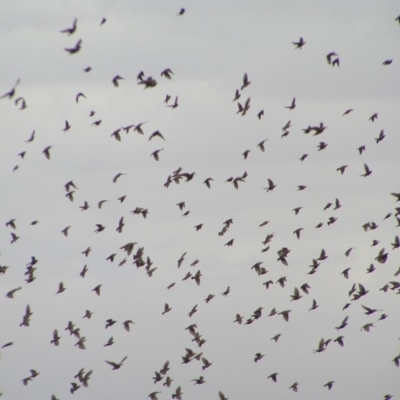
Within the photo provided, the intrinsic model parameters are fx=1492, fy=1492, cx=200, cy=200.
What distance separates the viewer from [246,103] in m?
86.7

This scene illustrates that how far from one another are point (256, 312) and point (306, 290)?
3963mm

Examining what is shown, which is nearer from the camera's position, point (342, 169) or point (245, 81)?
point (245, 81)

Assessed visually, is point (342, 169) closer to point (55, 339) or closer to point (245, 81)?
point (245, 81)

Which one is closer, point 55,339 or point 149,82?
point 149,82

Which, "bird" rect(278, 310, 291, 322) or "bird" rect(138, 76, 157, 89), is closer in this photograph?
"bird" rect(138, 76, 157, 89)

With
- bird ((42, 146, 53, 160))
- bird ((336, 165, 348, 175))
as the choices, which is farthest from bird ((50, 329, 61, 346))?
bird ((336, 165, 348, 175))

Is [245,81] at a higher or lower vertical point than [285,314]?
higher

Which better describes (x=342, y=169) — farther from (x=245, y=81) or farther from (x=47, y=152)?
(x=47, y=152)

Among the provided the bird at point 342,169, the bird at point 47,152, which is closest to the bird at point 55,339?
the bird at point 47,152

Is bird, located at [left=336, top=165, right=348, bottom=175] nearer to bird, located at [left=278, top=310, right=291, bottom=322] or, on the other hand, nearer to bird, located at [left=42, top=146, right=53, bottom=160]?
bird, located at [left=278, top=310, right=291, bottom=322]

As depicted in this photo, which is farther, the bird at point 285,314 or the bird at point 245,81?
the bird at point 285,314

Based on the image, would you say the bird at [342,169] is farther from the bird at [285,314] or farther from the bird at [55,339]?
the bird at [55,339]

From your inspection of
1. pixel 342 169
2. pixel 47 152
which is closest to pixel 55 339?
pixel 47 152

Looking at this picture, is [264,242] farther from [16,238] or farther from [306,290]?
[16,238]
